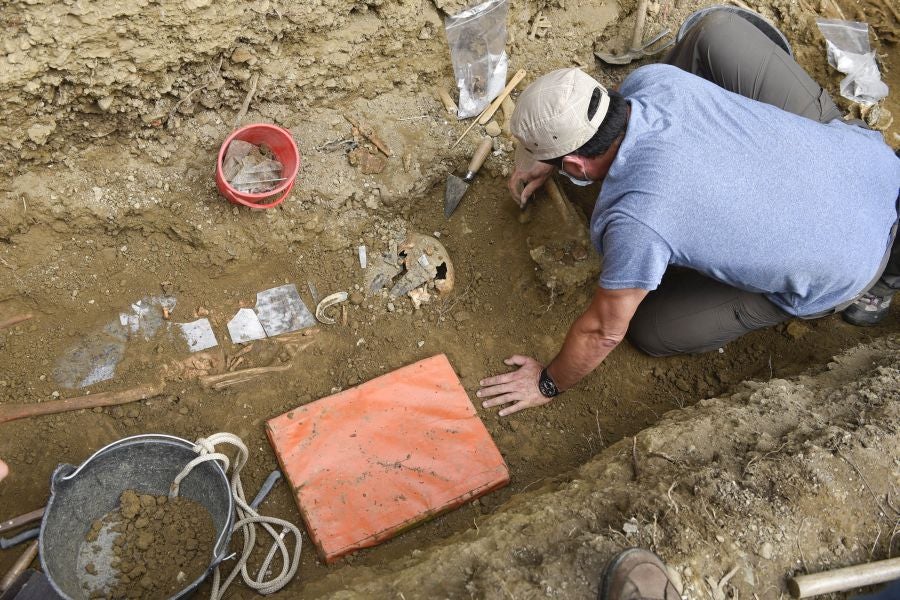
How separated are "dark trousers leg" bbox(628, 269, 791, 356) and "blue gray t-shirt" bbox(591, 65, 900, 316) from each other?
37 centimetres

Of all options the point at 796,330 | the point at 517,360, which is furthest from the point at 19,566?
the point at 796,330

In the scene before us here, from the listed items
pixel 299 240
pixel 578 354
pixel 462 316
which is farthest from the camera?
pixel 462 316

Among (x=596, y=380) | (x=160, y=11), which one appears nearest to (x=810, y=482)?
(x=596, y=380)

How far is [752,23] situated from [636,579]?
3.35 meters

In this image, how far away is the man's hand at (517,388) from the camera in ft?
10.6

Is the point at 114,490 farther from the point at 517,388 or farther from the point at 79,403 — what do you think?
the point at 517,388

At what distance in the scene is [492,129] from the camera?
3.65m

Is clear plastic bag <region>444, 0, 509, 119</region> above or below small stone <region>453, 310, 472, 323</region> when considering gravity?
above

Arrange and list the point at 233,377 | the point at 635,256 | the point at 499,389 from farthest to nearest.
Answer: the point at 499,389, the point at 233,377, the point at 635,256

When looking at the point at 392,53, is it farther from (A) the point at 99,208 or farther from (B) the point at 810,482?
(B) the point at 810,482

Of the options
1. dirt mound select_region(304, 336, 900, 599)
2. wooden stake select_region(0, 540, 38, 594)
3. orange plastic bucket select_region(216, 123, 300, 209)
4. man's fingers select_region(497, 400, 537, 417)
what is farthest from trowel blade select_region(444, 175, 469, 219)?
wooden stake select_region(0, 540, 38, 594)

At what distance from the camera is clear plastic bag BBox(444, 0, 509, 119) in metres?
3.50

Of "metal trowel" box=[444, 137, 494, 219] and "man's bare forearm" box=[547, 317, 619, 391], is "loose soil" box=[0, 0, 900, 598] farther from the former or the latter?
"man's bare forearm" box=[547, 317, 619, 391]

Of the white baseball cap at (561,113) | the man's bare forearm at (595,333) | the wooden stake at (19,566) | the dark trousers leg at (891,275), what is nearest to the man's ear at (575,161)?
the white baseball cap at (561,113)
